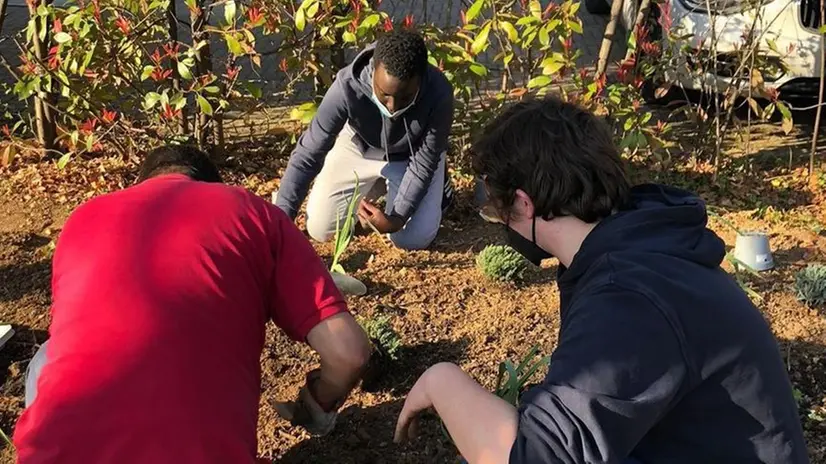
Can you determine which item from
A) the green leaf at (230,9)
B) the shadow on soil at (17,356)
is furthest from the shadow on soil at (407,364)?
the green leaf at (230,9)

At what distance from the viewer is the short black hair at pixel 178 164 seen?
2072mm

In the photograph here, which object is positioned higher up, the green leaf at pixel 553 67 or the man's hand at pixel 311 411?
the green leaf at pixel 553 67

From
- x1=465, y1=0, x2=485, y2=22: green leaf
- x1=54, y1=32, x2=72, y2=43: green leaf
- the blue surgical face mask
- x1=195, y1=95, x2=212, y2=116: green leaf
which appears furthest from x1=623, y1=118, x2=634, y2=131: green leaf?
x1=54, y1=32, x2=72, y2=43: green leaf

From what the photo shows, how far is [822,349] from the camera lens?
3.07m

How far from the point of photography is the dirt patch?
2.72m

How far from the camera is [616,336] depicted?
4.39 ft

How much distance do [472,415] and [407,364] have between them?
1437 mm

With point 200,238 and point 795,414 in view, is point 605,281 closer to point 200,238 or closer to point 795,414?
point 795,414

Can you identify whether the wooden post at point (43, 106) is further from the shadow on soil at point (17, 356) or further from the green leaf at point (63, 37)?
the shadow on soil at point (17, 356)

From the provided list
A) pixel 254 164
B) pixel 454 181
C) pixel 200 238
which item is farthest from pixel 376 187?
pixel 200 238

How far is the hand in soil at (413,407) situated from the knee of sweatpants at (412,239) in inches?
78.6

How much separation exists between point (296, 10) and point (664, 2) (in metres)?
2.02

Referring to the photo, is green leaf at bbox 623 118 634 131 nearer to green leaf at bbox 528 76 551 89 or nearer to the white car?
green leaf at bbox 528 76 551 89

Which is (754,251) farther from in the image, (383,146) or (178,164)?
(178,164)
